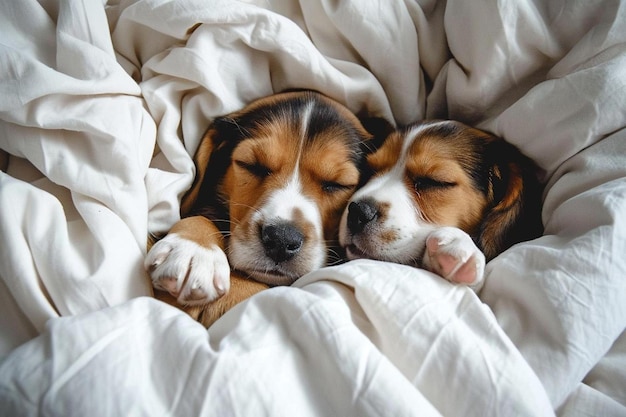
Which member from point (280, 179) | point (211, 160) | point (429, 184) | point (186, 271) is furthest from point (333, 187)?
point (186, 271)

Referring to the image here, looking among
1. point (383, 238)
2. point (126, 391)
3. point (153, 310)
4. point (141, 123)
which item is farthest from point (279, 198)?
point (126, 391)

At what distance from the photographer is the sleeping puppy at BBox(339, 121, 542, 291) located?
124 centimetres

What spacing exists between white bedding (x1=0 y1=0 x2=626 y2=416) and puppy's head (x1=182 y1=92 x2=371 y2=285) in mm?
95

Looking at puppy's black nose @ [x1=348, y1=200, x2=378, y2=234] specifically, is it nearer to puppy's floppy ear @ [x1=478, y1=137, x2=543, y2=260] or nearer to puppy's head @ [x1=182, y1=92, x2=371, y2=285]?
puppy's head @ [x1=182, y1=92, x2=371, y2=285]

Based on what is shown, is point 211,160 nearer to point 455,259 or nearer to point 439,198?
point 439,198

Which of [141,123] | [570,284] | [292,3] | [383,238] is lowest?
[383,238]

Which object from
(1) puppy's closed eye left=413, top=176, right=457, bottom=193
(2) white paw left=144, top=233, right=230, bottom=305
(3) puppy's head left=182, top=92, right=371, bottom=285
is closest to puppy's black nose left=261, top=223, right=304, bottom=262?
(3) puppy's head left=182, top=92, right=371, bottom=285

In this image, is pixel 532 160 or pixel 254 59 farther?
pixel 254 59

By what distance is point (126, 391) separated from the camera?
0.70 m

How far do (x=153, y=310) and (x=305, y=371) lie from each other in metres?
0.30

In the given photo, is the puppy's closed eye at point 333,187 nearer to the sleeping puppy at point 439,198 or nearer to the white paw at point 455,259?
the sleeping puppy at point 439,198

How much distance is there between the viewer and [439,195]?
134cm

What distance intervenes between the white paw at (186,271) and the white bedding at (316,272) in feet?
0.13

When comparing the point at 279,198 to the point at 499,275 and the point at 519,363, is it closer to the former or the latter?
the point at 499,275
